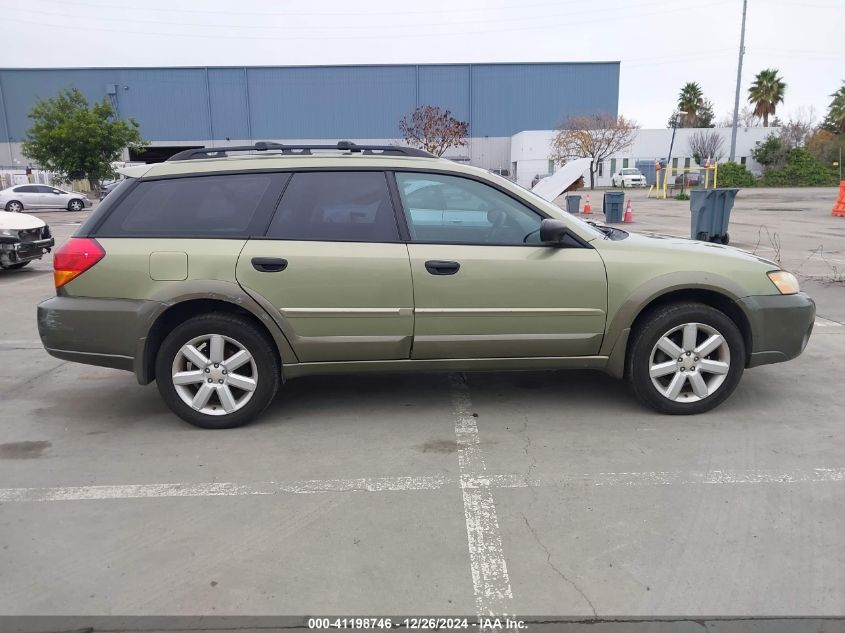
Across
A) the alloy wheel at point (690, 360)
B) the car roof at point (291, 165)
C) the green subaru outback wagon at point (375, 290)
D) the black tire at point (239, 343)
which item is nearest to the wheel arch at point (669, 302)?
the green subaru outback wagon at point (375, 290)

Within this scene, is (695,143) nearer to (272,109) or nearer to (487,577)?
(272,109)

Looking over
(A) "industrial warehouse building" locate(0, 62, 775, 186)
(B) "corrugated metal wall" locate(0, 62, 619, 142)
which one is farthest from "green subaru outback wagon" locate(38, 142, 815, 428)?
(B) "corrugated metal wall" locate(0, 62, 619, 142)

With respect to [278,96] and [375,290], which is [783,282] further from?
[278,96]

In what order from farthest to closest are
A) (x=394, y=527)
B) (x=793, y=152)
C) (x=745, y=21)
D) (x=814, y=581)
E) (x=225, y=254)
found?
(x=793, y=152) < (x=745, y=21) < (x=225, y=254) < (x=394, y=527) < (x=814, y=581)

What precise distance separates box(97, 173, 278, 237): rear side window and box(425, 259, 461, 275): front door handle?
3.66ft

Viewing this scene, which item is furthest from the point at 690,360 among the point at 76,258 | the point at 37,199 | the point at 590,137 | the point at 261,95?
the point at 261,95

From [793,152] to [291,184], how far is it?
179 ft

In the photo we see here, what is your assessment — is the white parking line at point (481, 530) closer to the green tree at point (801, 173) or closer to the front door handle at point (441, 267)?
the front door handle at point (441, 267)

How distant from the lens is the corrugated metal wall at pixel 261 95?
57625 millimetres

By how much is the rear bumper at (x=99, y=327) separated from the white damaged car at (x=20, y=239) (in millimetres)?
8175

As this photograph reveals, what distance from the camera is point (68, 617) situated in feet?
8.52

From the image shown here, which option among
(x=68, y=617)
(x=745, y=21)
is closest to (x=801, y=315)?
(x=68, y=617)

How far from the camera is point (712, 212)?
1295 centimetres

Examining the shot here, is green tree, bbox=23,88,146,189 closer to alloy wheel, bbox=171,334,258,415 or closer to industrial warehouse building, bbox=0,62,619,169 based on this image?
industrial warehouse building, bbox=0,62,619,169
